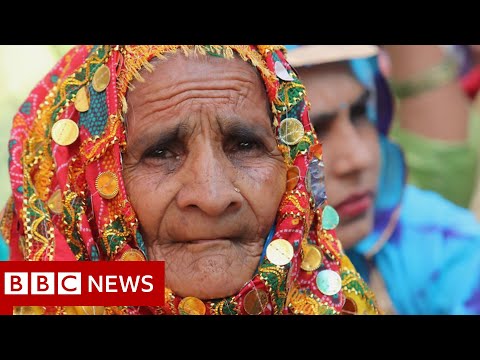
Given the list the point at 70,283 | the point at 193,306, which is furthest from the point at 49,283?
the point at 193,306

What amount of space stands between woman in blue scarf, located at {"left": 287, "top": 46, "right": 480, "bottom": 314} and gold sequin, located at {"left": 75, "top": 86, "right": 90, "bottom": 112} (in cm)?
111

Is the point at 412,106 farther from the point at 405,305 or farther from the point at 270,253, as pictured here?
the point at 270,253

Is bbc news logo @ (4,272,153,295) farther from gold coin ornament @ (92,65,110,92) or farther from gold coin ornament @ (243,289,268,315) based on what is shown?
gold coin ornament @ (92,65,110,92)

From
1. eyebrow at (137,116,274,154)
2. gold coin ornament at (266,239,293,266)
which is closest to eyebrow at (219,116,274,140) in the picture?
eyebrow at (137,116,274,154)

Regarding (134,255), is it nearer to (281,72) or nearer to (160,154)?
(160,154)

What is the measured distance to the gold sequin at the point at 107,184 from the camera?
271 cm

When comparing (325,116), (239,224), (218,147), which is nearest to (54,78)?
(218,147)

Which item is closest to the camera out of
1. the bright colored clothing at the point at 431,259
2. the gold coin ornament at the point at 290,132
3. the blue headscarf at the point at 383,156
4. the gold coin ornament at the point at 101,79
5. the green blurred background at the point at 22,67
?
the gold coin ornament at the point at 101,79

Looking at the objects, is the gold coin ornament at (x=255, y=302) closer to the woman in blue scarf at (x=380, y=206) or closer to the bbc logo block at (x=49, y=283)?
the bbc logo block at (x=49, y=283)

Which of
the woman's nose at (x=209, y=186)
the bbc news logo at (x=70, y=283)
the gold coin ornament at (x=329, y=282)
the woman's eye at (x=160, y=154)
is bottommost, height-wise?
the gold coin ornament at (x=329, y=282)

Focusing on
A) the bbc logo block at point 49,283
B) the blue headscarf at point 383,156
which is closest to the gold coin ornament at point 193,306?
the bbc logo block at point 49,283

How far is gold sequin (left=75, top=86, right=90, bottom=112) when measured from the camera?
2.79 m

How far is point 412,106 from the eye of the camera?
13.6 ft

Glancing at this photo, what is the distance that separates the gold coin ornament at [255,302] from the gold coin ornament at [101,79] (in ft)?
2.73
